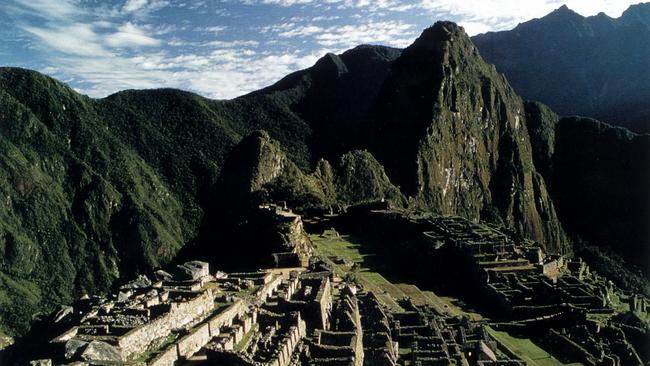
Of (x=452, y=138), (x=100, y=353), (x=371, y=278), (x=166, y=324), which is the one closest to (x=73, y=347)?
(x=100, y=353)

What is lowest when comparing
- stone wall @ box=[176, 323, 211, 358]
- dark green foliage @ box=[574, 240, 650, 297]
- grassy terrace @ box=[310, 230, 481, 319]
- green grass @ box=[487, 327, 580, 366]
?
dark green foliage @ box=[574, 240, 650, 297]

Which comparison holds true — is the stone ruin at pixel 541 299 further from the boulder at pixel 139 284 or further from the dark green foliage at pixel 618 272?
the dark green foliage at pixel 618 272

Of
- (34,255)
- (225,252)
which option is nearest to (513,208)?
(34,255)

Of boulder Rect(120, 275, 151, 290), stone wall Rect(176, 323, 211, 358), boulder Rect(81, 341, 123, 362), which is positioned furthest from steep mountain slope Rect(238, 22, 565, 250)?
boulder Rect(81, 341, 123, 362)

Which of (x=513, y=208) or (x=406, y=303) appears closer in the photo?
(x=406, y=303)

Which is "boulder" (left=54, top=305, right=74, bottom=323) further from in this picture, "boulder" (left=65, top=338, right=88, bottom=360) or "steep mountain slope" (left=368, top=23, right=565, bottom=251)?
"steep mountain slope" (left=368, top=23, right=565, bottom=251)

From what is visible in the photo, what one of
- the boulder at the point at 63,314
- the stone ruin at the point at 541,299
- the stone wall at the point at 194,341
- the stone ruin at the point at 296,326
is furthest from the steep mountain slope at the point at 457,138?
the stone wall at the point at 194,341

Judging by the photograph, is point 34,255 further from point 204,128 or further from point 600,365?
point 600,365

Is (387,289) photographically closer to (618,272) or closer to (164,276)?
(164,276)
